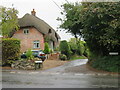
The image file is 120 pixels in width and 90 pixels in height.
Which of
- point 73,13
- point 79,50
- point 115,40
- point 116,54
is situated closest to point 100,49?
point 116,54

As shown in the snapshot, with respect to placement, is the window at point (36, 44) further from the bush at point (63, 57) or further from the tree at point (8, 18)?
the bush at point (63, 57)

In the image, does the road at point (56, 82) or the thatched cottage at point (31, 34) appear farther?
the thatched cottage at point (31, 34)

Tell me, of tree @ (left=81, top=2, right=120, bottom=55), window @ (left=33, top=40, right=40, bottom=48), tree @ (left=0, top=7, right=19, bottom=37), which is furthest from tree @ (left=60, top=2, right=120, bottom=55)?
window @ (left=33, top=40, right=40, bottom=48)

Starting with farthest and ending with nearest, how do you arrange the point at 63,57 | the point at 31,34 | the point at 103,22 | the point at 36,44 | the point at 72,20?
the point at 36,44, the point at 31,34, the point at 63,57, the point at 72,20, the point at 103,22

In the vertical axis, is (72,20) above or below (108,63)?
above

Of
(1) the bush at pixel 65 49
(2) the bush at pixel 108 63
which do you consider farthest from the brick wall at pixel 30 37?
(2) the bush at pixel 108 63

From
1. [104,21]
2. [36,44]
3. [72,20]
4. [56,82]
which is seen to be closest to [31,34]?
[36,44]

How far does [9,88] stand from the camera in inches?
303

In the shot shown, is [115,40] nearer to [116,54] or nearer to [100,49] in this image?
[116,54]

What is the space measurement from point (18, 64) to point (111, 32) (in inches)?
344

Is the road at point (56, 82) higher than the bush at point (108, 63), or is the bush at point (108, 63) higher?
the bush at point (108, 63)

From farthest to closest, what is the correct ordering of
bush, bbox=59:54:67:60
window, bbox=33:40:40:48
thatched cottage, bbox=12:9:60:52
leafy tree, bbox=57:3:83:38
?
window, bbox=33:40:40:48 < thatched cottage, bbox=12:9:60:52 < bush, bbox=59:54:67:60 < leafy tree, bbox=57:3:83:38

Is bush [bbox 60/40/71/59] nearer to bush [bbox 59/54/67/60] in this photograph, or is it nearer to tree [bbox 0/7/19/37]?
bush [bbox 59/54/67/60]

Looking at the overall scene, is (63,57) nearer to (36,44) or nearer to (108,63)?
(36,44)
